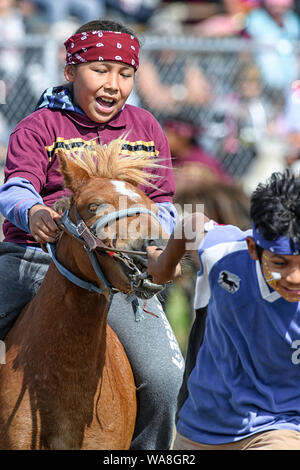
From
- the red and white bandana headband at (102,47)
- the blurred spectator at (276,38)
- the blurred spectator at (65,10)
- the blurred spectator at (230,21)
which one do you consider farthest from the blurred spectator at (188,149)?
the red and white bandana headband at (102,47)

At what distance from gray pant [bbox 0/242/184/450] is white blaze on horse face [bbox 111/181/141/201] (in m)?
0.90

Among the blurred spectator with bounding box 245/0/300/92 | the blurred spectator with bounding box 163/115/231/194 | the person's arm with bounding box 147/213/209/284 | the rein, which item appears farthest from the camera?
the blurred spectator with bounding box 245/0/300/92

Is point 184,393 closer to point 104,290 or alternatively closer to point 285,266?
point 104,290

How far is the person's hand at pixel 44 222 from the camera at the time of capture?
4.02 m

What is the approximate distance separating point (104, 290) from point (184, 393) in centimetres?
64

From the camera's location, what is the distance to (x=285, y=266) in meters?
3.29

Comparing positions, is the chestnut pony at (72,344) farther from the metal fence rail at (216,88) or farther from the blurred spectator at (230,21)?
the blurred spectator at (230,21)

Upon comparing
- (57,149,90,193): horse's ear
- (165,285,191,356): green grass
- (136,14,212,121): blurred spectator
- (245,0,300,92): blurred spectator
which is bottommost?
(165,285,191,356): green grass

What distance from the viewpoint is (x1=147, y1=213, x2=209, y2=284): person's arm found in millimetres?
3336

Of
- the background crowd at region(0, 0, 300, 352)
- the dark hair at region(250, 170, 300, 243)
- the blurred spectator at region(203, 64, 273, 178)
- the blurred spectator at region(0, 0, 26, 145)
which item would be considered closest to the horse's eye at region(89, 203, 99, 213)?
the dark hair at region(250, 170, 300, 243)

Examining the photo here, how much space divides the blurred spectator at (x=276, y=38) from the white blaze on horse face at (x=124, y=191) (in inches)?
288

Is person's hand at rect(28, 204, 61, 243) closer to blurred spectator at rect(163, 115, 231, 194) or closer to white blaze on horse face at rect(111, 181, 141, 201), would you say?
white blaze on horse face at rect(111, 181, 141, 201)

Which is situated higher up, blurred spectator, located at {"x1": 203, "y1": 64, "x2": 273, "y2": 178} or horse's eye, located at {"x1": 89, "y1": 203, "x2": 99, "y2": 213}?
blurred spectator, located at {"x1": 203, "y1": 64, "x2": 273, "y2": 178}
